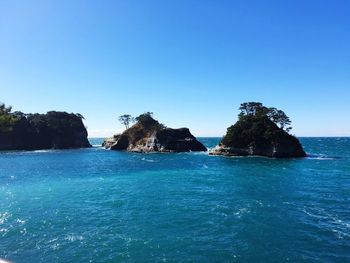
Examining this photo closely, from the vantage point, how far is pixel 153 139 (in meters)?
151

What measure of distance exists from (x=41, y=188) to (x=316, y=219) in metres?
39.8

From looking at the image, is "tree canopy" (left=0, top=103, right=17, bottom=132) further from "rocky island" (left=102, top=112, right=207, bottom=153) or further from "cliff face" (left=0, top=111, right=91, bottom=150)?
"cliff face" (left=0, top=111, right=91, bottom=150)

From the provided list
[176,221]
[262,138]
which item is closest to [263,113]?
[262,138]

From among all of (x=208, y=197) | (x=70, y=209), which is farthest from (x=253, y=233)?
(x=70, y=209)

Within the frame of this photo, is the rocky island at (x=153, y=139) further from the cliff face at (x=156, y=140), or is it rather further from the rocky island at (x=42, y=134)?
the rocky island at (x=42, y=134)

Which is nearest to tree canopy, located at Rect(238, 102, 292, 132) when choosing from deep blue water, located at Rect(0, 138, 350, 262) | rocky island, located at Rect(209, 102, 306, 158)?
rocky island, located at Rect(209, 102, 306, 158)

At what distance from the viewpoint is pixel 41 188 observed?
168 feet

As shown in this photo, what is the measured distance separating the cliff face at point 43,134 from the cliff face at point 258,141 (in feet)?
344

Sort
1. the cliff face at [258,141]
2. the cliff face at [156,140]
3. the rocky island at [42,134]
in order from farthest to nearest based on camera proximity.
→ the rocky island at [42,134], the cliff face at [156,140], the cliff face at [258,141]

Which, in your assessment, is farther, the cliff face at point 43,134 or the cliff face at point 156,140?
the cliff face at point 43,134

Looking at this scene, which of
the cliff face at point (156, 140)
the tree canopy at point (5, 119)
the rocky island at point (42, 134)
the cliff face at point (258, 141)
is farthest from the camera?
the rocky island at point (42, 134)

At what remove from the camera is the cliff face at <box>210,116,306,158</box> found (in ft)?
351

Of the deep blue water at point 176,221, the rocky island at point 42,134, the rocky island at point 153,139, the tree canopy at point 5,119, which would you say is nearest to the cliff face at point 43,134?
the rocky island at point 42,134

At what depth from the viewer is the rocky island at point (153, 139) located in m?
146
